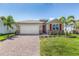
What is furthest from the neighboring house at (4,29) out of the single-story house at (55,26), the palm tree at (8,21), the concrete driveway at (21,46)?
the single-story house at (55,26)

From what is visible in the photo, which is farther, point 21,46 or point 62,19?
point 21,46

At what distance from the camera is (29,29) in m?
10.1

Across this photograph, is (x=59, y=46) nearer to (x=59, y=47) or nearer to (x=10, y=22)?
(x=59, y=47)

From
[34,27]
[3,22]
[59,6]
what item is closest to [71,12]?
[59,6]

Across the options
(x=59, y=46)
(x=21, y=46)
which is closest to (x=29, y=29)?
(x=21, y=46)

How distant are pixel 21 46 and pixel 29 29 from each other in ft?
1.71

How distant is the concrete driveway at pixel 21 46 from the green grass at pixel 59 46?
7.1 inches

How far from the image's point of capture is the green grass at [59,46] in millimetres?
9797

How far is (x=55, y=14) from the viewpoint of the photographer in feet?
32.1

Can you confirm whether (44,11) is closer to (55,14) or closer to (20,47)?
(55,14)

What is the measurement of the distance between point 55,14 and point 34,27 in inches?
26.2

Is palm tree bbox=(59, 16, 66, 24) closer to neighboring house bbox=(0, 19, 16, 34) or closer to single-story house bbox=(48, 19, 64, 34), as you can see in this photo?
single-story house bbox=(48, 19, 64, 34)

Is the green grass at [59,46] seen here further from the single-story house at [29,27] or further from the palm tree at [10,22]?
the palm tree at [10,22]

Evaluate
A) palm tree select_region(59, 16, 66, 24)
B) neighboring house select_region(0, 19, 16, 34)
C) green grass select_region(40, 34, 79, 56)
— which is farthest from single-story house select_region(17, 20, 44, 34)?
palm tree select_region(59, 16, 66, 24)
